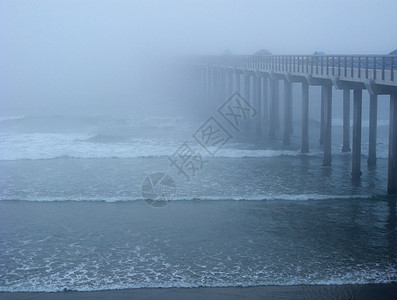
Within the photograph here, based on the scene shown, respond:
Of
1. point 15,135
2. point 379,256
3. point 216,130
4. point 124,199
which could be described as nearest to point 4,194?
point 124,199

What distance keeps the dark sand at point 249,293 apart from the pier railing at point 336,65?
21.1 feet

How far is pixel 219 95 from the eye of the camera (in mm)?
41438

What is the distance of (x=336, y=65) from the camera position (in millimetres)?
18531

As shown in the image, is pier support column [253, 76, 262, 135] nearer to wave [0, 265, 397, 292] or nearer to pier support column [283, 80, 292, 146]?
pier support column [283, 80, 292, 146]

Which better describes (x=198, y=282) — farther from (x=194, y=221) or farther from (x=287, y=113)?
(x=287, y=113)

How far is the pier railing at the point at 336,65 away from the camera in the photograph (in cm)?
1442

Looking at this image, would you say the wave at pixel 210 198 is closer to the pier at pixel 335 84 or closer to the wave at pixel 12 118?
the pier at pixel 335 84

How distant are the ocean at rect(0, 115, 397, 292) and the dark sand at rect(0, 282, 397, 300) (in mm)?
199

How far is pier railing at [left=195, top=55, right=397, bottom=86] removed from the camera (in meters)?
14.4

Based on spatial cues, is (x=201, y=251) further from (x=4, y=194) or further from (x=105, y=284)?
(x=4, y=194)

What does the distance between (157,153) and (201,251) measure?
42.5 ft

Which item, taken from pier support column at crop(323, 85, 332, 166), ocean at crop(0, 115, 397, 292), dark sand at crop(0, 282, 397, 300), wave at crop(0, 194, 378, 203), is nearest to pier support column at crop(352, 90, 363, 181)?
ocean at crop(0, 115, 397, 292)

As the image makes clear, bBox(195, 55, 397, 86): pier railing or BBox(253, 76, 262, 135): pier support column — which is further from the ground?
BBox(195, 55, 397, 86): pier railing

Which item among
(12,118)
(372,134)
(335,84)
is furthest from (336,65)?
(12,118)
